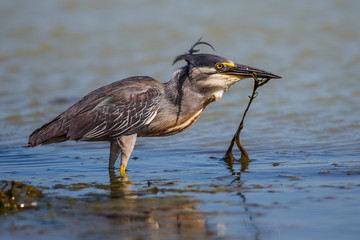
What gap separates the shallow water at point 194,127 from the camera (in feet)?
19.2

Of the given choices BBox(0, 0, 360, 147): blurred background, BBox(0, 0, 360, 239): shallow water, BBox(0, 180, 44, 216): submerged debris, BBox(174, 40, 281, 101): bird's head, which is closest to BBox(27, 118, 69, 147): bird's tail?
BBox(0, 0, 360, 239): shallow water

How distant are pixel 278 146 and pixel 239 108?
3.30m

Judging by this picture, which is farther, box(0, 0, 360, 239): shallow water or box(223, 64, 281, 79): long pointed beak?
box(223, 64, 281, 79): long pointed beak

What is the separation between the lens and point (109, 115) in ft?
26.6

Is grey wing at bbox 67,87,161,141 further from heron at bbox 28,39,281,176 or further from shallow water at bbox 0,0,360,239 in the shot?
shallow water at bbox 0,0,360,239

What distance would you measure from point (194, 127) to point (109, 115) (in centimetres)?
381

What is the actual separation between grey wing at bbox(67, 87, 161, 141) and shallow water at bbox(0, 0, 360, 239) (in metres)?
0.59

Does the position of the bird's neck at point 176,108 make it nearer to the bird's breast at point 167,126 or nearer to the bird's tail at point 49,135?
the bird's breast at point 167,126

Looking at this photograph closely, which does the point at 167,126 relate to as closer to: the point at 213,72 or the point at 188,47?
the point at 213,72

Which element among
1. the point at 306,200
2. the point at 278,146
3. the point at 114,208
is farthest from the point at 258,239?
the point at 278,146

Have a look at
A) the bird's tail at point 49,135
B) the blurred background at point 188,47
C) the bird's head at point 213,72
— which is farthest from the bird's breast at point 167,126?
the blurred background at point 188,47

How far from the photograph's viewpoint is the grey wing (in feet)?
26.2

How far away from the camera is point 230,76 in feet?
27.1

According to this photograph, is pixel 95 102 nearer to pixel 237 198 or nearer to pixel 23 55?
pixel 237 198
